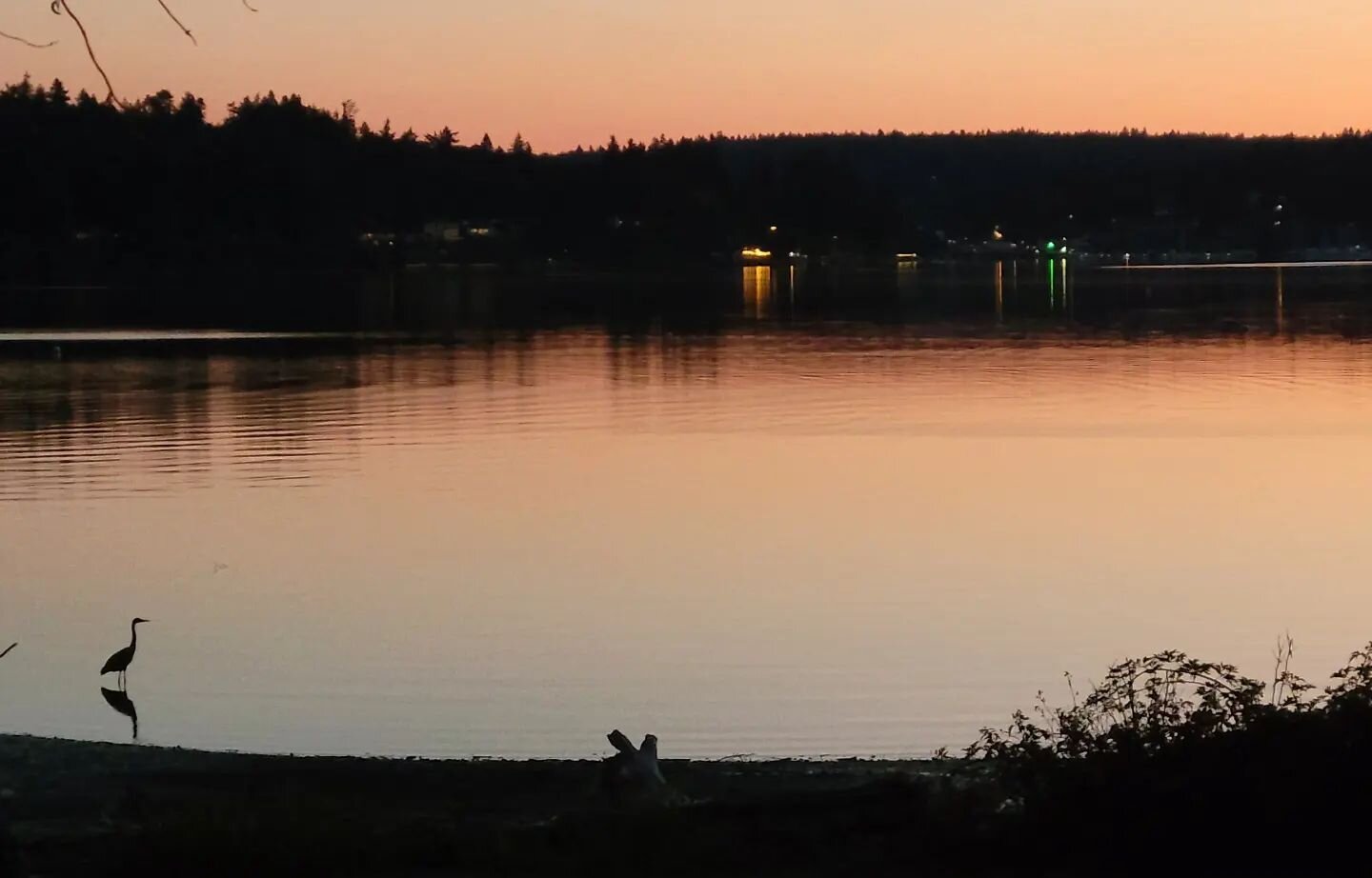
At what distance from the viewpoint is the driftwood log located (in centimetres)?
963

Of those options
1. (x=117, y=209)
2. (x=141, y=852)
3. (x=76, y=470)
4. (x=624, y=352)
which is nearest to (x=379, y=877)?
(x=141, y=852)

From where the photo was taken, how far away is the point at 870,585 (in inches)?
699

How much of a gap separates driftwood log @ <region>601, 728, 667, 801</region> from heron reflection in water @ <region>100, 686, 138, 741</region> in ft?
15.7

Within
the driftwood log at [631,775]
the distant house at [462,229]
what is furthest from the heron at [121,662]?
the distant house at [462,229]

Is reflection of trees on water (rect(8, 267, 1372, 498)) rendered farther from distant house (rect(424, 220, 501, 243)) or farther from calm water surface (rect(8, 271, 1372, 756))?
distant house (rect(424, 220, 501, 243))

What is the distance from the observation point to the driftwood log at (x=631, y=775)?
9.63 meters

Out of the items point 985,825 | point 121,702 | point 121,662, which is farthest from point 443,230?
point 985,825

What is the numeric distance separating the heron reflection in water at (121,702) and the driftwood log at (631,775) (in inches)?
189

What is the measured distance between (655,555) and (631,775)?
32.4 feet

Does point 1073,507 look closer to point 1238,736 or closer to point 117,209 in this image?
point 1238,736

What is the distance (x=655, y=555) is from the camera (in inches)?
770

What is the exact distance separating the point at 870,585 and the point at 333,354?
33.0 m

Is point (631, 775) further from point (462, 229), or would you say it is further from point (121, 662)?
point (462, 229)

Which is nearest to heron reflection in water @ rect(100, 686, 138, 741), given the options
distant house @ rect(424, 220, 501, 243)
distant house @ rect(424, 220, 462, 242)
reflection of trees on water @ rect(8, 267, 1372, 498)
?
reflection of trees on water @ rect(8, 267, 1372, 498)
